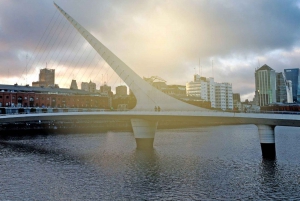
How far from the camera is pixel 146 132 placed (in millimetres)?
41656

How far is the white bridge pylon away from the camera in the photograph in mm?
39156

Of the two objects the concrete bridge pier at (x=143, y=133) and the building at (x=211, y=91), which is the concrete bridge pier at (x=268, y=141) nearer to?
the concrete bridge pier at (x=143, y=133)

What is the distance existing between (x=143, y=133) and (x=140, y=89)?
6233 millimetres

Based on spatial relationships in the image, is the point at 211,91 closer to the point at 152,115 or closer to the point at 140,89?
the point at 140,89

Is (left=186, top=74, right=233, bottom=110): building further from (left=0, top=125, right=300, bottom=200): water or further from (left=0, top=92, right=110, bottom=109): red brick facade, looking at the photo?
(left=0, top=125, right=300, bottom=200): water

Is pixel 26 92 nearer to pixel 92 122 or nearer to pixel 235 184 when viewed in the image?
pixel 92 122

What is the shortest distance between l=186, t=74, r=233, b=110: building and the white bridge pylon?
13001 cm

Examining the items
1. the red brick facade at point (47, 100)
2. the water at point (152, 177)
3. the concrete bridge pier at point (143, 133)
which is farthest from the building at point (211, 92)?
the water at point (152, 177)

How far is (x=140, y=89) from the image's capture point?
4306 centimetres

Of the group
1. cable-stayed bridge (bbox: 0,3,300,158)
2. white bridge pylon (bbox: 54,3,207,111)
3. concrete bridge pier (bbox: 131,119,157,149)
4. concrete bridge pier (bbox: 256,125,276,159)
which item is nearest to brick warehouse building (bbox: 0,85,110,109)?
cable-stayed bridge (bbox: 0,3,300,158)

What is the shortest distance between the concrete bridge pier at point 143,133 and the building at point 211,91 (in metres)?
133

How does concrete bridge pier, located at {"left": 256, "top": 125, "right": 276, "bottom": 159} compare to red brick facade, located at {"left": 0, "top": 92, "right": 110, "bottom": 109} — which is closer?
concrete bridge pier, located at {"left": 256, "top": 125, "right": 276, "bottom": 159}

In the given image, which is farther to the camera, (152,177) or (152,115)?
(152,115)

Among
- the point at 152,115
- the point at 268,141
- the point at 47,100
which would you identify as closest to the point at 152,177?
the point at 152,115
